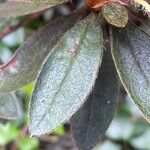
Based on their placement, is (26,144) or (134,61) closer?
(134,61)

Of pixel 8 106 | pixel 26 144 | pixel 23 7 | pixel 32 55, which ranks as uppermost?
pixel 23 7

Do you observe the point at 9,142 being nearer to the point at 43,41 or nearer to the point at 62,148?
the point at 62,148

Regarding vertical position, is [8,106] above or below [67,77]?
below

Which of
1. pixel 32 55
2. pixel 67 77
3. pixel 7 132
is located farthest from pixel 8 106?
pixel 7 132

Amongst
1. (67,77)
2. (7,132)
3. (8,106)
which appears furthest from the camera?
(7,132)

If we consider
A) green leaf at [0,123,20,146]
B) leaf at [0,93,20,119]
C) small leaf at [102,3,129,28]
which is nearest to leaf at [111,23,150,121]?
small leaf at [102,3,129,28]

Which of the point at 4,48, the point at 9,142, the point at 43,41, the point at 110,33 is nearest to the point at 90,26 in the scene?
the point at 110,33

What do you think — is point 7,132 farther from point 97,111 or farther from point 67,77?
point 67,77
